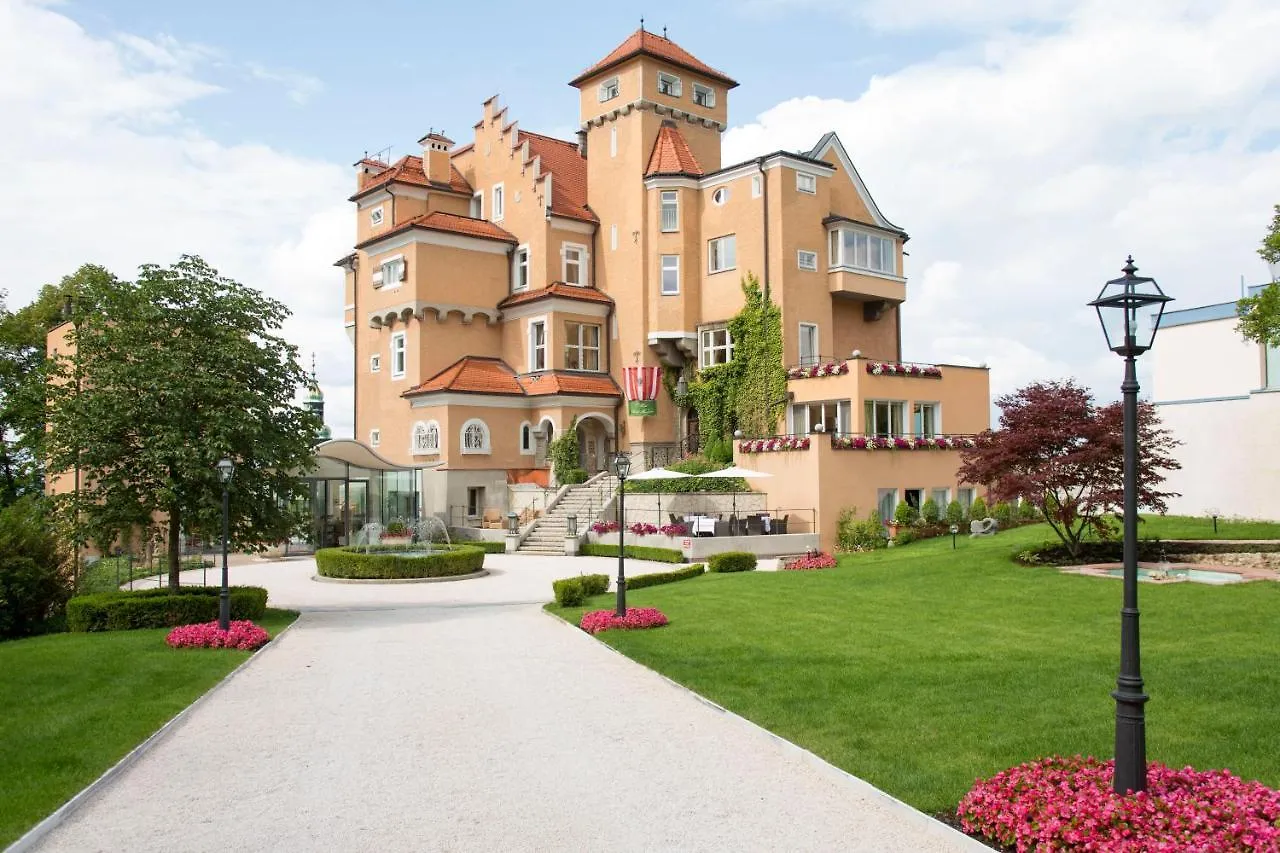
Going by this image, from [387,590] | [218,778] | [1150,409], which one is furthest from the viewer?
[387,590]

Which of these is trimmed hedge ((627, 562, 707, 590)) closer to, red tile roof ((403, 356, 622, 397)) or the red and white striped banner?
the red and white striped banner

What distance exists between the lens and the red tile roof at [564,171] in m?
44.1

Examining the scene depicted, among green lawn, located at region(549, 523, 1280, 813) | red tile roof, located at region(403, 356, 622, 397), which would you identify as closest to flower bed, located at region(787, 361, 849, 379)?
red tile roof, located at region(403, 356, 622, 397)

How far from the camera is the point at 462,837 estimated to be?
7.11 meters

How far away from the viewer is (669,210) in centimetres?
4109

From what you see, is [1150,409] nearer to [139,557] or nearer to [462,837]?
[462,837]

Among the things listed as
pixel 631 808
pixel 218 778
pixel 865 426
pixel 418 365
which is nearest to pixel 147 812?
pixel 218 778

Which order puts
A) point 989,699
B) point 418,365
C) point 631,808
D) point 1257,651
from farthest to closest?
1. point 418,365
2. point 1257,651
3. point 989,699
4. point 631,808

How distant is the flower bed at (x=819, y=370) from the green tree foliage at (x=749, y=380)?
0.46m

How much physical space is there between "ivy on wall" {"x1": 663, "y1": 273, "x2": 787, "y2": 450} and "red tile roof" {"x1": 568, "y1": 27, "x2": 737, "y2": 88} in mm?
10792

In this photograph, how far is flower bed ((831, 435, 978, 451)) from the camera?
32.4 meters

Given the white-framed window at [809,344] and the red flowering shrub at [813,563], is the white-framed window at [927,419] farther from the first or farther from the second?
the red flowering shrub at [813,563]

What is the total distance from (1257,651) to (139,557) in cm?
3281

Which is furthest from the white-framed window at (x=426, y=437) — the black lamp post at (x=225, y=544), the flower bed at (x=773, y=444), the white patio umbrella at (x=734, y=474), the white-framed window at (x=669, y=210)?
the black lamp post at (x=225, y=544)
